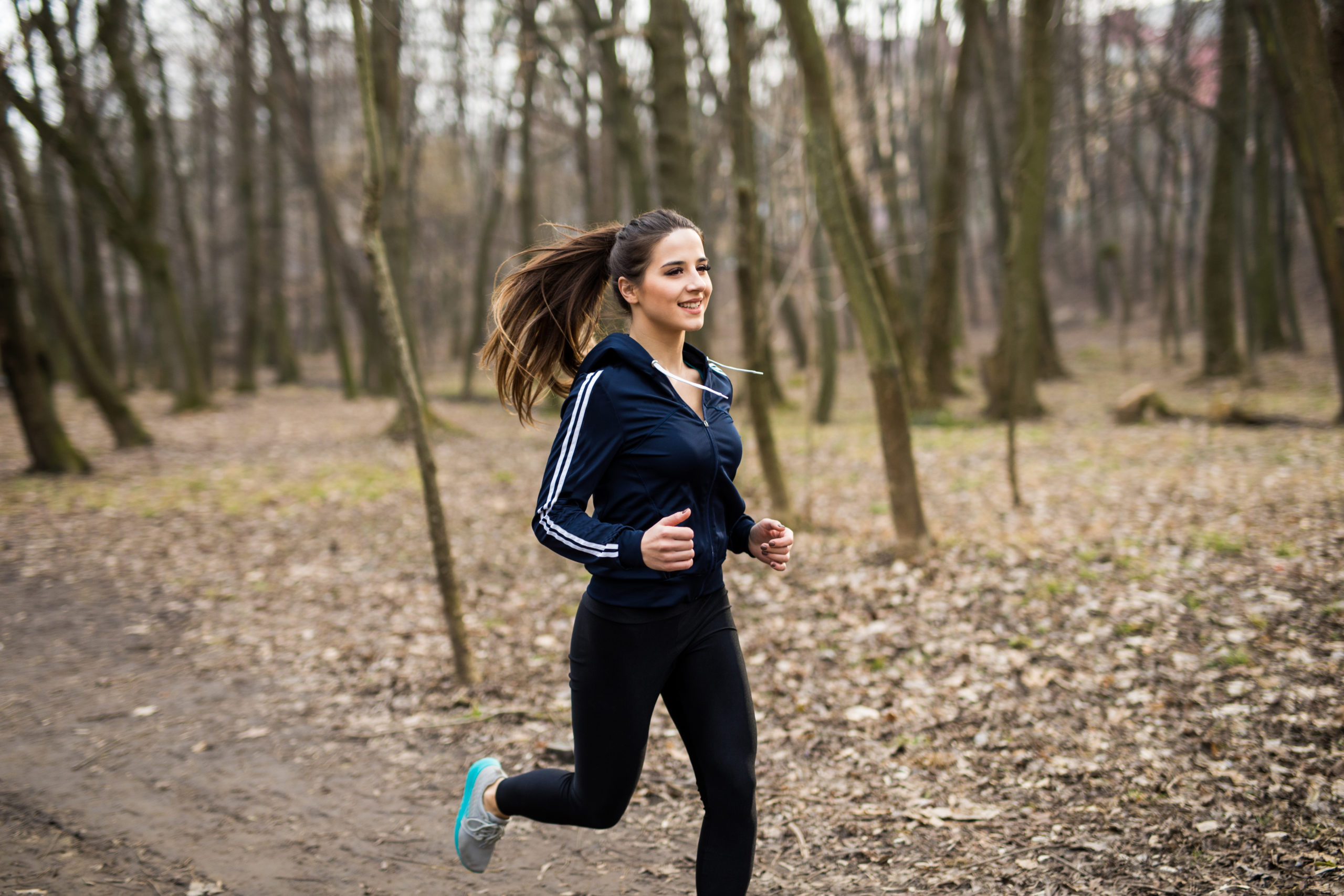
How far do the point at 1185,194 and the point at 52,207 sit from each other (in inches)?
1670

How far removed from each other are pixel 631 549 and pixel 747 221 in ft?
17.0

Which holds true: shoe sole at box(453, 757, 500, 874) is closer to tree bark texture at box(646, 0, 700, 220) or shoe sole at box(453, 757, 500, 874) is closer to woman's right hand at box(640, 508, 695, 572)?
woman's right hand at box(640, 508, 695, 572)

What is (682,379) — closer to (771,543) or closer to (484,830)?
(771,543)

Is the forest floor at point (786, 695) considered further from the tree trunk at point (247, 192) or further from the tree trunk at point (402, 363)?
the tree trunk at point (247, 192)

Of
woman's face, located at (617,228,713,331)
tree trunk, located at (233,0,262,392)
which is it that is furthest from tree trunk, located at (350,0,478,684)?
tree trunk, located at (233,0,262,392)

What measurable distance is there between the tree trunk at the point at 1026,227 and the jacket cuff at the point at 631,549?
525cm

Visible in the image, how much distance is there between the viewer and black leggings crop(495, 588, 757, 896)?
2.39 meters

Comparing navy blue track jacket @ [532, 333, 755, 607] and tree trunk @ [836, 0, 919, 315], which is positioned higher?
tree trunk @ [836, 0, 919, 315]

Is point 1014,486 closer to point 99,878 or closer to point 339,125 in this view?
point 99,878

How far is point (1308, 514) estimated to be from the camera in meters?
6.66

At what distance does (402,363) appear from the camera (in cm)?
479

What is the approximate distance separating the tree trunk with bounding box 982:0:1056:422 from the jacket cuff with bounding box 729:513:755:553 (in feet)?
15.4

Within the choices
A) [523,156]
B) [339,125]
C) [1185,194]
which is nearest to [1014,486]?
[523,156]

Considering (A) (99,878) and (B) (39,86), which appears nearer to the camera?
(A) (99,878)
